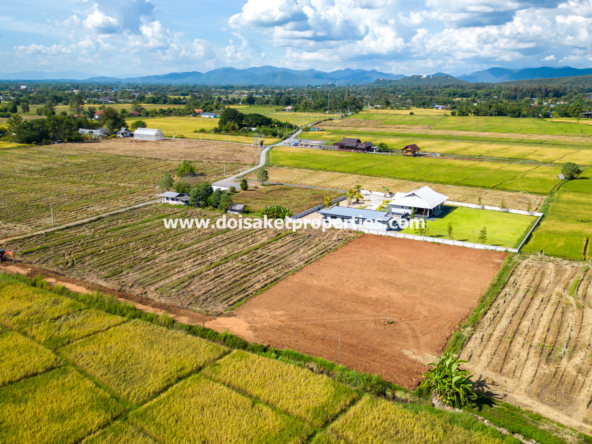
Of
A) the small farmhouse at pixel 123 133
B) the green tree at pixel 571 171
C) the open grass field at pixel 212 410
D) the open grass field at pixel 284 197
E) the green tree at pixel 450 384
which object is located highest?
the small farmhouse at pixel 123 133

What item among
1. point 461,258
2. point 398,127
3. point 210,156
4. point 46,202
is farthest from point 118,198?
point 398,127

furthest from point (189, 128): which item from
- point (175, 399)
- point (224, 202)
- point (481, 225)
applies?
point (175, 399)

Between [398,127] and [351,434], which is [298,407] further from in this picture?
[398,127]

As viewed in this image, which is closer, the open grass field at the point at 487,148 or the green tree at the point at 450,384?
the green tree at the point at 450,384

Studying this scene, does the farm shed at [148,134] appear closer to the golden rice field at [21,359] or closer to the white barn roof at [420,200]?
the white barn roof at [420,200]

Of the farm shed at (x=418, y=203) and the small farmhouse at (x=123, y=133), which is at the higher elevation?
the small farmhouse at (x=123, y=133)

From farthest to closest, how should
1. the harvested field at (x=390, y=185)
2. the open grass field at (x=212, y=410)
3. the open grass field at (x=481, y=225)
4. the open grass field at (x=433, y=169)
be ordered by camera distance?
the open grass field at (x=433, y=169) → the harvested field at (x=390, y=185) → the open grass field at (x=481, y=225) → the open grass field at (x=212, y=410)

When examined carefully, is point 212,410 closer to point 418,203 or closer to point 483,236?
point 483,236

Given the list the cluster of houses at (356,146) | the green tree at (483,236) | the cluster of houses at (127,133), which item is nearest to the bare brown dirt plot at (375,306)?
the green tree at (483,236)
